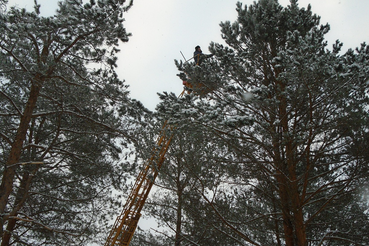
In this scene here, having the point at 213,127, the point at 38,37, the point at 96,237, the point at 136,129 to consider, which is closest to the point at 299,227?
the point at 213,127

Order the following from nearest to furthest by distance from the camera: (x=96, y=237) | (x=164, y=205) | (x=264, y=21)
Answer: (x=264, y=21), (x=96, y=237), (x=164, y=205)

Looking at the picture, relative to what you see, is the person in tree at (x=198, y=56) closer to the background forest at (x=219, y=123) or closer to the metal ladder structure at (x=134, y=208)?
the background forest at (x=219, y=123)

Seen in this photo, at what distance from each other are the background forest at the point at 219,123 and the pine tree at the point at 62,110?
35mm

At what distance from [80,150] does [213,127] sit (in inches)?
149

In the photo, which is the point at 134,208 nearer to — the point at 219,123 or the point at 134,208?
the point at 134,208

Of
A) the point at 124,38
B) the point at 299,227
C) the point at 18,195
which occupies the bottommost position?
the point at 299,227

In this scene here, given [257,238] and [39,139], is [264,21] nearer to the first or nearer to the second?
[257,238]

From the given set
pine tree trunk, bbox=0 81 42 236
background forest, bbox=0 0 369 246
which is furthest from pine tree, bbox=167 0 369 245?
pine tree trunk, bbox=0 81 42 236

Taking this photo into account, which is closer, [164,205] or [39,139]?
[39,139]

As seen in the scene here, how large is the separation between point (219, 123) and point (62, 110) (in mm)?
3031

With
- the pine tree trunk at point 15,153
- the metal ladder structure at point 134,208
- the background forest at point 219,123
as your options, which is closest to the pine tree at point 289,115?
the background forest at point 219,123

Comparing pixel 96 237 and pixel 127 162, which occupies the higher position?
pixel 127 162

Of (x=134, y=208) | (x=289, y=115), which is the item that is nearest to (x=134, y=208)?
(x=134, y=208)

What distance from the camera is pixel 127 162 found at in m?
7.52
